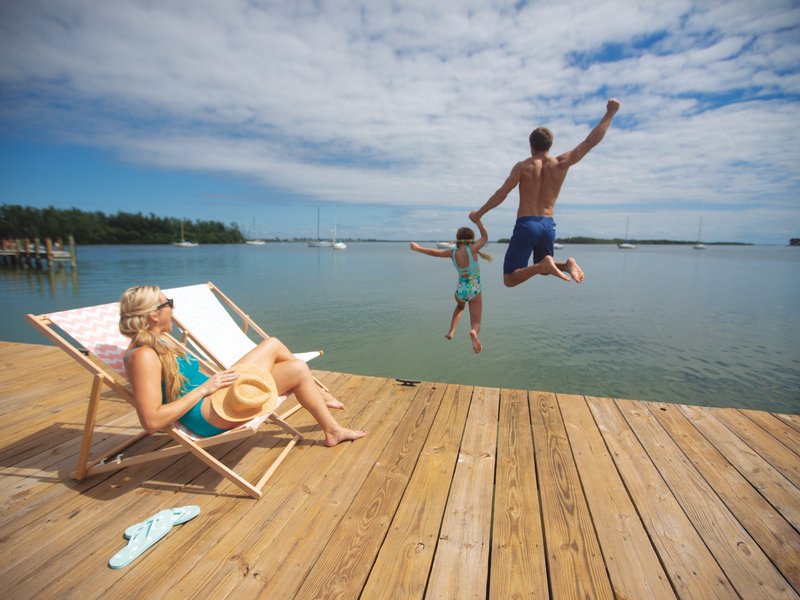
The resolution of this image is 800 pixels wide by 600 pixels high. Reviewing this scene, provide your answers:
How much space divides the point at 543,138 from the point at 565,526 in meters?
2.76

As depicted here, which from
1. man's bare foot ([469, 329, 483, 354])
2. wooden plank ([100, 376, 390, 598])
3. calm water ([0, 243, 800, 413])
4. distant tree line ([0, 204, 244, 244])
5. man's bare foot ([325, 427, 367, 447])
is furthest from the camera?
distant tree line ([0, 204, 244, 244])

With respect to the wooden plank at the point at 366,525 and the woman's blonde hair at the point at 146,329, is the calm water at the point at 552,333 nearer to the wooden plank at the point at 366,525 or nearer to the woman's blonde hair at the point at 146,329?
the wooden plank at the point at 366,525

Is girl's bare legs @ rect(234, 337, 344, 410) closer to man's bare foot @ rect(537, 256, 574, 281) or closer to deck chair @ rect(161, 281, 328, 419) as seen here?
deck chair @ rect(161, 281, 328, 419)

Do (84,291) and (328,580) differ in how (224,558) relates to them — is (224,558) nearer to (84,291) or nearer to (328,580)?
(328,580)

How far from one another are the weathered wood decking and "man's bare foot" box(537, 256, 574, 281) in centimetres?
129

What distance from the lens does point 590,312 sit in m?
17.0

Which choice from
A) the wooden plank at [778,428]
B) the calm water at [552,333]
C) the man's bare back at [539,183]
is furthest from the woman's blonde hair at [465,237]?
the calm water at [552,333]

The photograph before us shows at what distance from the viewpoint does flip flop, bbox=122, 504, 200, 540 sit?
6.70ft

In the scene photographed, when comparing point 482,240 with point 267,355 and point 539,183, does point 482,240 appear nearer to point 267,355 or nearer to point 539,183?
point 539,183

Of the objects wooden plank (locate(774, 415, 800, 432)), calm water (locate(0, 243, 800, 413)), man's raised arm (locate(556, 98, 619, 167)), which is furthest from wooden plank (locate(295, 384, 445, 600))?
calm water (locate(0, 243, 800, 413))

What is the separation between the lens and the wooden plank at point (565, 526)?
177 cm

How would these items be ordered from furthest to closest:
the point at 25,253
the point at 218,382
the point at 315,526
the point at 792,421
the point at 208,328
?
the point at 25,253, the point at 208,328, the point at 792,421, the point at 218,382, the point at 315,526

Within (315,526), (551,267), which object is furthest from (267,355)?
(551,267)

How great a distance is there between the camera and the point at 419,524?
2148 millimetres
